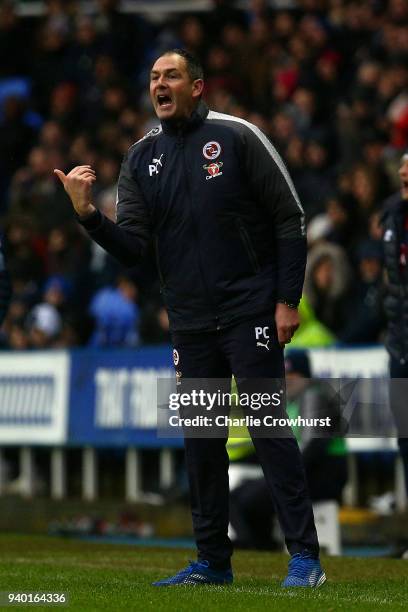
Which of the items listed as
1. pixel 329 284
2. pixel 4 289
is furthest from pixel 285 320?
pixel 329 284

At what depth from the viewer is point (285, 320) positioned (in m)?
7.95

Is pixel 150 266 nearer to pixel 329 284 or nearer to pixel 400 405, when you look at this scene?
pixel 329 284

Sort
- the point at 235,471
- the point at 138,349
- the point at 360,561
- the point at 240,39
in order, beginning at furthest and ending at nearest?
the point at 240,39 < the point at 138,349 < the point at 235,471 < the point at 360,561

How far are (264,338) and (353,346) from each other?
679cm

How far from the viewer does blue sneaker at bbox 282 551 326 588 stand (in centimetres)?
789

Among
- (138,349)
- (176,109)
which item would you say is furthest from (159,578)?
(138,349)

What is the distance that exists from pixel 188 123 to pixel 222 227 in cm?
56

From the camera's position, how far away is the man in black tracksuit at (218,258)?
796 centimetres

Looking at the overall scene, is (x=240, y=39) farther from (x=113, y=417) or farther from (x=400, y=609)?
(x=400, y=609)

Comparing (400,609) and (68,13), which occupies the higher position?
(68,13)

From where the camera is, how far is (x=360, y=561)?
33.8 feet

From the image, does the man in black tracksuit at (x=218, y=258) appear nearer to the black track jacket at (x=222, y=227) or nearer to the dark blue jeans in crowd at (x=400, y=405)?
the black track jacket at (x=222, y=227)

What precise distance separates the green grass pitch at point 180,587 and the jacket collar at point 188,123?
2251 millimetres

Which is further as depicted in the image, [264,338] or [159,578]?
[159,578]
